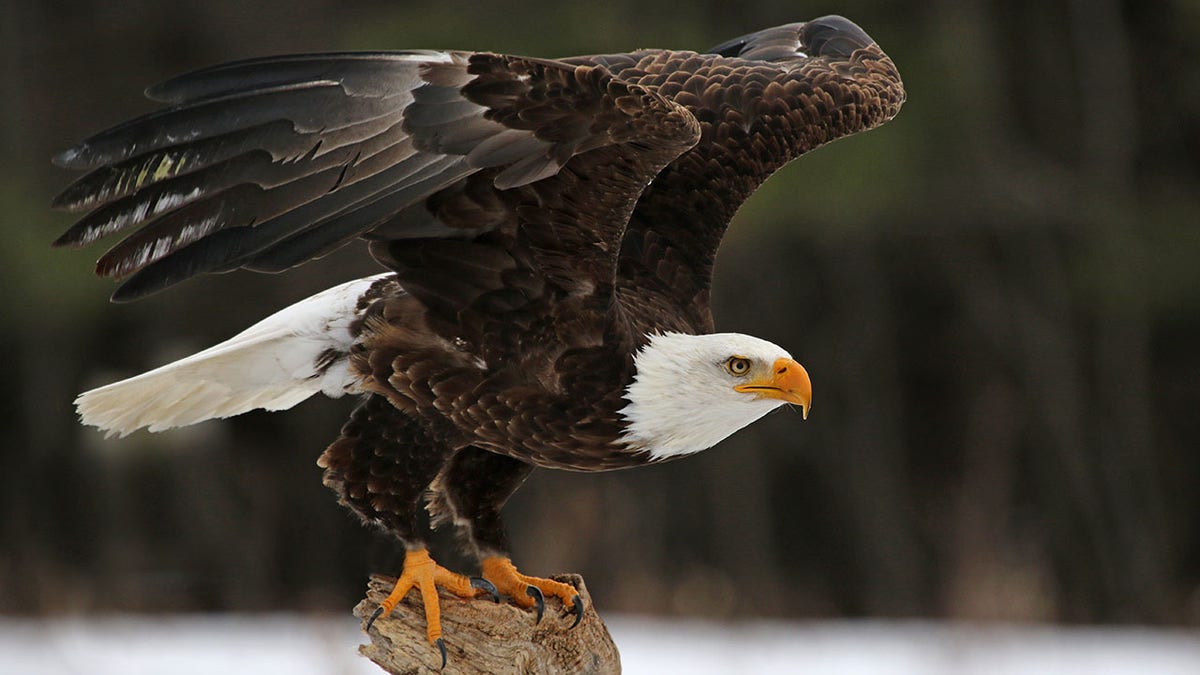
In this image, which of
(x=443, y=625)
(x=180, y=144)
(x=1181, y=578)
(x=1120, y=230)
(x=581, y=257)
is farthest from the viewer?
(x=1181, y=578)

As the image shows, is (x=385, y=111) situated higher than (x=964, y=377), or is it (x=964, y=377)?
(x=385, y=111)

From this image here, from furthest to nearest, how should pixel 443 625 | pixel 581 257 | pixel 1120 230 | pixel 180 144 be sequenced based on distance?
pixel 1120 230
pixel 443 625
pixel 581 257
pixel 180 144

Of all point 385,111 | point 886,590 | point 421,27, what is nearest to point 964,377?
point 886,590

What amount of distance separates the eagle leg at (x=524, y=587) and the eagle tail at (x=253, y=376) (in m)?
0.56

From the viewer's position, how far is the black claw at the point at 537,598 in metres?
3.68

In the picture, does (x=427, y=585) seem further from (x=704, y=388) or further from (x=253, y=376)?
(x=704, y=388)

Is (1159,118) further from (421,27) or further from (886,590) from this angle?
(421,27)

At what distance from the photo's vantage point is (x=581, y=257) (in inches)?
131

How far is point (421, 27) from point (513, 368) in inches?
182

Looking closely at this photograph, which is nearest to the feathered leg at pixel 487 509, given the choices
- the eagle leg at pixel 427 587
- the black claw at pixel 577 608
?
the black claw at pixel 577 608

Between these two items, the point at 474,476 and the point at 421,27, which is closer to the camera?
the point at 474,476

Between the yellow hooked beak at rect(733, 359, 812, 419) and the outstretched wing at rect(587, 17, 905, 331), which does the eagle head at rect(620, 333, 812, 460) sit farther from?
the outstretched wing at rect(587, 17, 905, 331)

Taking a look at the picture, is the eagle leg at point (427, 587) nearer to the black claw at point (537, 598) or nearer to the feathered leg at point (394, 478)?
the feathered leg at point (394, 478)

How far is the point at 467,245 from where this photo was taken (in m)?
3.35
